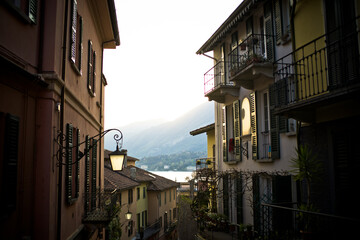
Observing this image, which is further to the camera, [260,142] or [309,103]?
[260,142]

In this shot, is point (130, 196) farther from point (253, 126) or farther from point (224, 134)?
point (253, 126)

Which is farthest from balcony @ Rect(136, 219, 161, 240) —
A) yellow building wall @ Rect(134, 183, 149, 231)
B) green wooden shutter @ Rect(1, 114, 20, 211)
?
green wooden shutter @ Rect(1, 114, 20, 211)

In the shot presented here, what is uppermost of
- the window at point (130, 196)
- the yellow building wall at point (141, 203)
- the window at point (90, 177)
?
the window at point (90, 177)

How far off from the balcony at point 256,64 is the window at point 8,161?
9009 millimetres

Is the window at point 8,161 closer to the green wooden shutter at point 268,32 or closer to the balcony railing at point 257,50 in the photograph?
the balcony railing at point 257,50

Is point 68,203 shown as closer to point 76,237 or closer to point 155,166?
point 76,237

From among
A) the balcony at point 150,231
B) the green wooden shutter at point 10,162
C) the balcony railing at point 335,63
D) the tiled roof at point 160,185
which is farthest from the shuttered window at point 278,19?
the tiled roof at point 160,185

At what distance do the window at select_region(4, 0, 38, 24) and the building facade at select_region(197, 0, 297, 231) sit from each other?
6967 mm

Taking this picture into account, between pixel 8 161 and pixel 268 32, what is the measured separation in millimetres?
10426

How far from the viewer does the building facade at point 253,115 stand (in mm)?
12445

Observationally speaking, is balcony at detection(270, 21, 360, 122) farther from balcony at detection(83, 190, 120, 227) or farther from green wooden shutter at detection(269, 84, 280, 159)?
balcony at detection(83, 190, 120, 227)

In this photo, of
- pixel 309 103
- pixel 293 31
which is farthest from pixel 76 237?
pixel 293 31

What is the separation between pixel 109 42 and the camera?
1648 centimetres

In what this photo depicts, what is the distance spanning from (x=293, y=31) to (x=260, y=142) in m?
5.91
